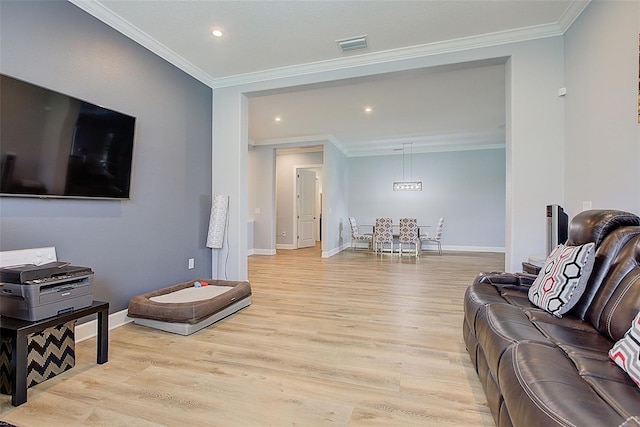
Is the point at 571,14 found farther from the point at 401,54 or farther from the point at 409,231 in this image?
the point at 409,231

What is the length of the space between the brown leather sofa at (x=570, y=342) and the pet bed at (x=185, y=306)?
2.13 meters

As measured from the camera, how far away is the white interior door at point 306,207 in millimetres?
8594

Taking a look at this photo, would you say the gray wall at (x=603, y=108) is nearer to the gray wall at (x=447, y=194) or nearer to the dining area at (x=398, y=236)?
the dining area at (x=398, y=236)

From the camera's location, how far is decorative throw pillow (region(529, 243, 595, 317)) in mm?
1708

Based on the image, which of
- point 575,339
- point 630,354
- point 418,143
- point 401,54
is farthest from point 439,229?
point 630,354

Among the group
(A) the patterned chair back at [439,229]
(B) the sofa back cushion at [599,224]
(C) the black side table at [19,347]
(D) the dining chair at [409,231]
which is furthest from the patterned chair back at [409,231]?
(C) the black side table at [19,347]

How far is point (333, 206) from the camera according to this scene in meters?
7.57

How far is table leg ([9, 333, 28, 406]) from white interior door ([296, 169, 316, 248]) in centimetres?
701

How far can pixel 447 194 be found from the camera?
8.43 metres

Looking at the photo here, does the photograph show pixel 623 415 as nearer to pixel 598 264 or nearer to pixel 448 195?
pixel 598 264

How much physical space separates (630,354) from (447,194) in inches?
306

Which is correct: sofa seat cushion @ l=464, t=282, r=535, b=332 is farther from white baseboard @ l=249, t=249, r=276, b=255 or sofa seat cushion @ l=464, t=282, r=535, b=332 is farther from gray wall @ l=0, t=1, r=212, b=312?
white baseboard @ l=249, t=249, r=276, b=255

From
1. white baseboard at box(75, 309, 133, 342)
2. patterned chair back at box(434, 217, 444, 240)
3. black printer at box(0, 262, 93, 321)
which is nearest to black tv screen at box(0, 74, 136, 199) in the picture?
black printer at box(0, 262, 93, 321)

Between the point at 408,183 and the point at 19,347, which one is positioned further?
the point at 408,183
